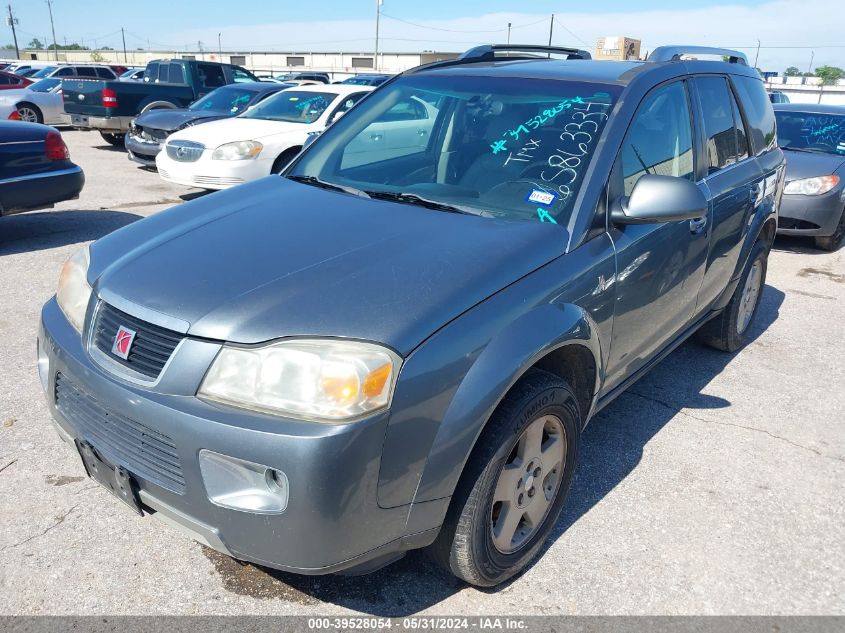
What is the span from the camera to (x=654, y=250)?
303cm

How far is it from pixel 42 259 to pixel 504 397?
5.57m

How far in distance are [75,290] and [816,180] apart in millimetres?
7596

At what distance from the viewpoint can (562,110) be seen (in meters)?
3.01

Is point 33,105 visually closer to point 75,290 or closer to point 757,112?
point 75,290

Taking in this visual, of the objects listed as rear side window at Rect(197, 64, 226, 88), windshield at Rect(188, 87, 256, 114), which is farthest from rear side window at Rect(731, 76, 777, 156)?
rear side window at Rect(197, 64, 226, 88)

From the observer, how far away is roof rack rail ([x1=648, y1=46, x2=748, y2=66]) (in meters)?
4.05

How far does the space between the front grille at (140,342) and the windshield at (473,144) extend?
47.5 inches

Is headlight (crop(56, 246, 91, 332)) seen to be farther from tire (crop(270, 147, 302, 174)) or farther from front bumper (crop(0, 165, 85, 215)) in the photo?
tire (crop(270, 147, 302, 174))

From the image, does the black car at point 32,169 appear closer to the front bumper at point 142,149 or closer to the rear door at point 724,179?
the front bumper at point 142,149

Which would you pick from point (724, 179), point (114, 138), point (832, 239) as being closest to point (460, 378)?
point (724, 179)

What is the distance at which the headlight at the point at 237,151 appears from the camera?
8.30 metres

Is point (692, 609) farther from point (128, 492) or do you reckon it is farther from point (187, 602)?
point (128, 492)

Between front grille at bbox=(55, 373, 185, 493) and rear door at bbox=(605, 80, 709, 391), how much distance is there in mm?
1767

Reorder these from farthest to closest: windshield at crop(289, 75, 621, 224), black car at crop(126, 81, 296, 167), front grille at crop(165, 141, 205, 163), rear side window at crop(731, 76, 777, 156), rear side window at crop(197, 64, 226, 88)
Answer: rear side window at crop(197, 64, 226, 88) → black car at crop(126, 81, 296, 167) → front grille at crop(165, 141, 205, 163) → rear side window at crop(731, 76, 777, 156) → windshield at crop(289, 75, 621, 224)
